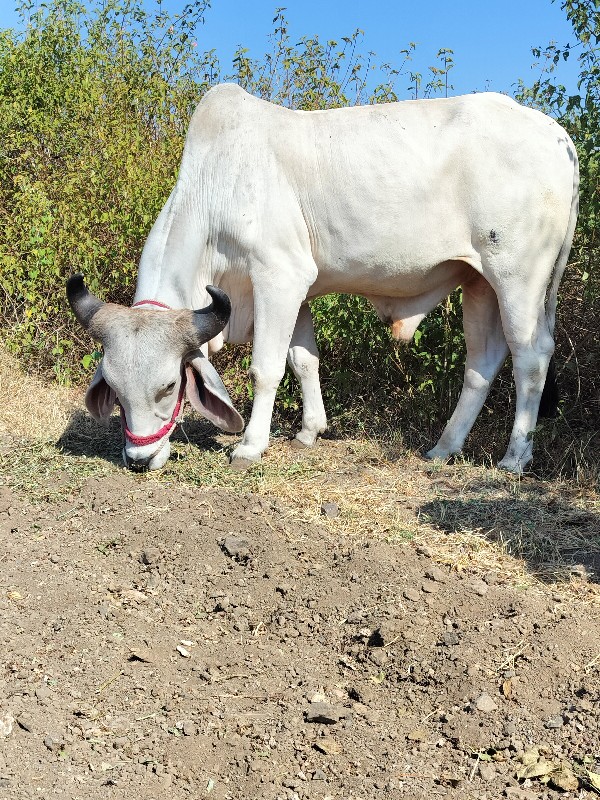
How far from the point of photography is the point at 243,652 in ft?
12.1

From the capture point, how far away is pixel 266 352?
564 centimetres

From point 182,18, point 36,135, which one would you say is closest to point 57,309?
point 36,135

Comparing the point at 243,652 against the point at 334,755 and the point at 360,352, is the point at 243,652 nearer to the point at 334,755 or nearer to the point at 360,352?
the point at 334,755

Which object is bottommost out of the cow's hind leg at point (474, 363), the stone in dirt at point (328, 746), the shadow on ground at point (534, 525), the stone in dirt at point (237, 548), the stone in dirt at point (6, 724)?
the stone in dirt at point (6, 724)

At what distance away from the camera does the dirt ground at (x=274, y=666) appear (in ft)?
9.66

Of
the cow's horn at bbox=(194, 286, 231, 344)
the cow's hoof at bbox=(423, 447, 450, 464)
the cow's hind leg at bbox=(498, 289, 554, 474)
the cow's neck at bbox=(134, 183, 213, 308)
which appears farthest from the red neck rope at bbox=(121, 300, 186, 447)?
the cow's hind leg at bbox=(498, 289, 554, 474)

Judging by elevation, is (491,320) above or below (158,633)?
above

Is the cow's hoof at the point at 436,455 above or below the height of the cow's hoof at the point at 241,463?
above

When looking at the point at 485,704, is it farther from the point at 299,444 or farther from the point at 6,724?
the point at 299,444

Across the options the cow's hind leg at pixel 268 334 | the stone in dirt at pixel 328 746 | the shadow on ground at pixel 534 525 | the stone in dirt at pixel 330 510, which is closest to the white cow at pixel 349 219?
the cow's hind leg at pixel 268 334

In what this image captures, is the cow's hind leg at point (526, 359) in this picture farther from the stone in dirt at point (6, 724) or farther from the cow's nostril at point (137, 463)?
the stone in dirt at point (6, 724)

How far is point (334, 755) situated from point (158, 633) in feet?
3.55

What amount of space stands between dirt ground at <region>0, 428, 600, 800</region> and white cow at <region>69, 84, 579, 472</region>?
114 centimetres

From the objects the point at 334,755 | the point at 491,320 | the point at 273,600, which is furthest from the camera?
the point at 491,320
